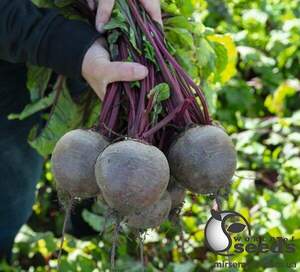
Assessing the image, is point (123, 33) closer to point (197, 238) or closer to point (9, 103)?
point (9, 103)

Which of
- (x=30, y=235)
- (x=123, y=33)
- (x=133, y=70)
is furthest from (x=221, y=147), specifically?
(x=30, y=235)

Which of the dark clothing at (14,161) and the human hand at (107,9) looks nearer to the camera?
the human hand at (107,9)

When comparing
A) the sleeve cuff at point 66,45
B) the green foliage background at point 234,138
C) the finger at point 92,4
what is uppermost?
the finger at point 92,4

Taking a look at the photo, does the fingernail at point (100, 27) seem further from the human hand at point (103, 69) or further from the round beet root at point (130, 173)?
the round beet root at point (130, 173)

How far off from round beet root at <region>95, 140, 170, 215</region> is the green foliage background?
0.28 meters

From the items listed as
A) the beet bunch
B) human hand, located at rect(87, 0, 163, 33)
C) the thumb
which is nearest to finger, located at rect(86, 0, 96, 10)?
human hand, located at rect(87, 0, 163, 33)

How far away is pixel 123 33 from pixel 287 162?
4.40ft

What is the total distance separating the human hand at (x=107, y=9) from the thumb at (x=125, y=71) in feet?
0.48

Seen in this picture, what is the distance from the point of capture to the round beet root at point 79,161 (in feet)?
3.96

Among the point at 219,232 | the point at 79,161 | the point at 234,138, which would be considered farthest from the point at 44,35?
the point at 234,138

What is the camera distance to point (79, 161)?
1210mm

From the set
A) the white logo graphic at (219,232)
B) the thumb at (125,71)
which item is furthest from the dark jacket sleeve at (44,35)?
the white logo graphic at (219,232)

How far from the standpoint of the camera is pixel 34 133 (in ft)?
5.71

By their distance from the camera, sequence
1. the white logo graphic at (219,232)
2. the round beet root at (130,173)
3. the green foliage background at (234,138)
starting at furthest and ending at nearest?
the green foliage background at (234,138) < the white logo graphic at (219,232) < the round beet root at (130,173)
